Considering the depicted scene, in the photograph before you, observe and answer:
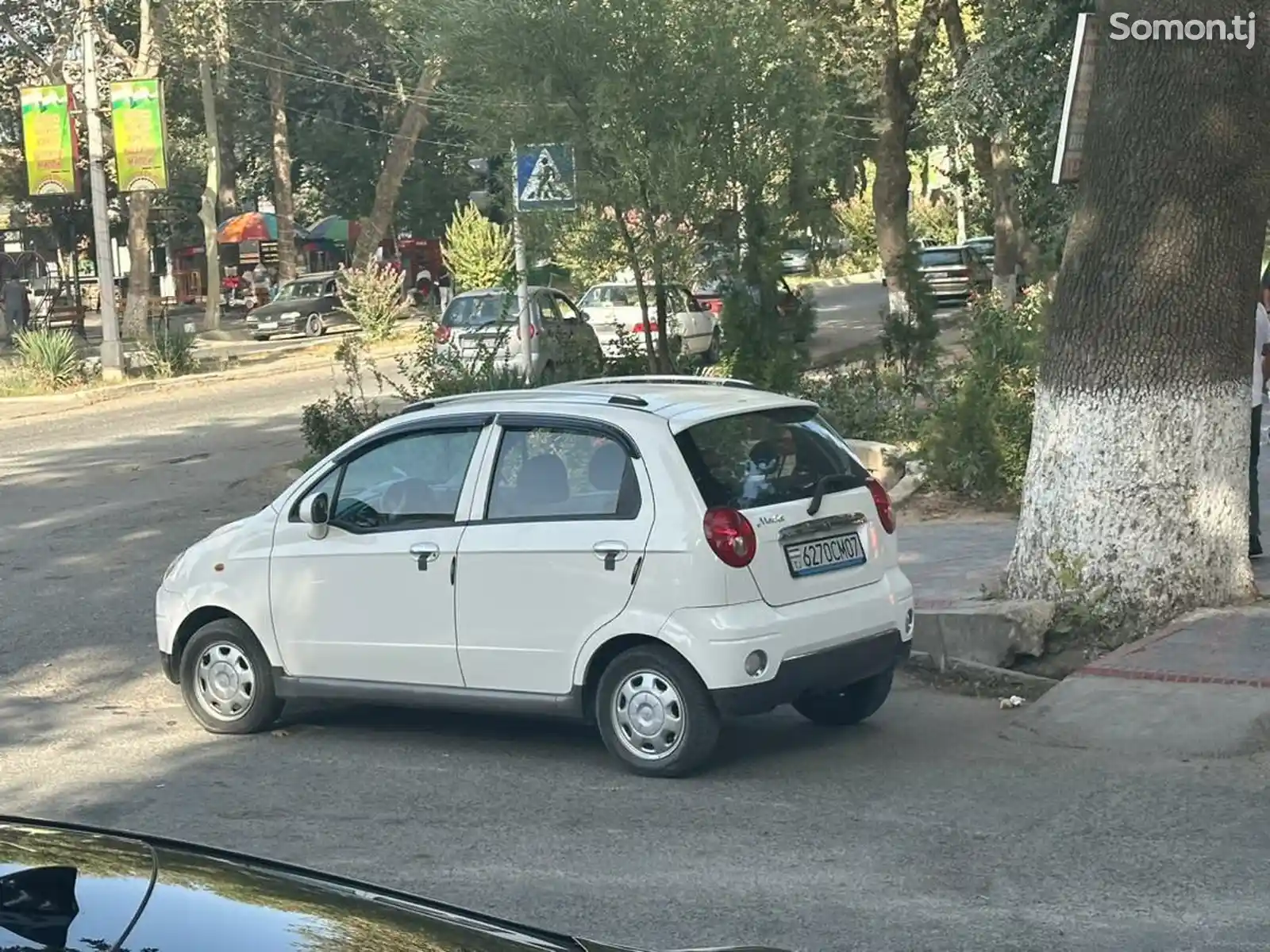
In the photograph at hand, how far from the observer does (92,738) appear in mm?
8547

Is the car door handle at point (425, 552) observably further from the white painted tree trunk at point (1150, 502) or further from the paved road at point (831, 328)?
the paved road at point (831, 328)

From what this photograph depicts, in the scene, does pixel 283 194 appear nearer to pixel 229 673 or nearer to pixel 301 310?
pixel 301 310

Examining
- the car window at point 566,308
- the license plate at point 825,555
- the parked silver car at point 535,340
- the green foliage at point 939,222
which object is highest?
the green foliage at point 939,222

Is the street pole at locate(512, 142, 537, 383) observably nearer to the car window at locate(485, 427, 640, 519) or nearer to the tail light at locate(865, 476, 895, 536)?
the car window at locate(485, 427, 640, 519)

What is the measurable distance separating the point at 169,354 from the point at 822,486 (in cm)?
2733

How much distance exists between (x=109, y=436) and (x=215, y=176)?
75.2 ft

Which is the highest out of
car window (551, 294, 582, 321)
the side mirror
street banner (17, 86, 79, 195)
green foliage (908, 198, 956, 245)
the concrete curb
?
street banner (17, 86, 79, 195)

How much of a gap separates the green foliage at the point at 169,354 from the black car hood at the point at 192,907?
30.8 meters

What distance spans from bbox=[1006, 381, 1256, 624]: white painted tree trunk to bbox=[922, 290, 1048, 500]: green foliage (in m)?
4.09

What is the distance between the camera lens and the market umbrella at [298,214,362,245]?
214ft

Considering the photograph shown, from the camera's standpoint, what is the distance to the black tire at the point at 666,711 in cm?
723

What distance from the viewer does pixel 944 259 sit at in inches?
1756

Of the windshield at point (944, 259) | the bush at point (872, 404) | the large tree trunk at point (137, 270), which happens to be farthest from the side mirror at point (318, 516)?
the windshield at point (944, 259)
